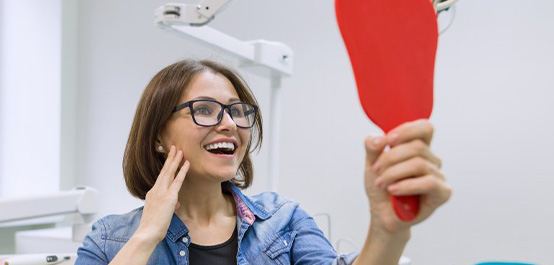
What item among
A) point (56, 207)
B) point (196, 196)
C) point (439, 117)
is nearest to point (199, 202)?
point (196, 196)

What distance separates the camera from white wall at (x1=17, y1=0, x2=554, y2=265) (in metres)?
2.10

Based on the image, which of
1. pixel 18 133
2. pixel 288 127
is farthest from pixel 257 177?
pixel 18 133

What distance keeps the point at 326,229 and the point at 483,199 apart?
0.66m

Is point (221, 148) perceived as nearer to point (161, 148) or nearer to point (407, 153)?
point (161, 148)

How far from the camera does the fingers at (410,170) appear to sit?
55 centimetres

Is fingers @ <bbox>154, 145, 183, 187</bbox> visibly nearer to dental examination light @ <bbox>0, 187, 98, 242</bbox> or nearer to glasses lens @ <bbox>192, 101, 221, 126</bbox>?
glasses lens @ <bbox>192, 101, 221, 126</bbox>

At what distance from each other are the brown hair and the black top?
0.70ft

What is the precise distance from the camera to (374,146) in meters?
0.58

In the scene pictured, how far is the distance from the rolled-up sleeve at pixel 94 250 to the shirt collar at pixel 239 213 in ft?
0.47

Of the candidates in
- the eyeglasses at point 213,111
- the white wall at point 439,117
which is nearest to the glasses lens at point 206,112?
the eyeglasses at point 213,111

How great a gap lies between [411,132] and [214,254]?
747 mm

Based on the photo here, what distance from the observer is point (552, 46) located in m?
2.09

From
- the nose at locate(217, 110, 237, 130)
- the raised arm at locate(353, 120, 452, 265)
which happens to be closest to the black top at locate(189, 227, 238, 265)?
the nose at locate(217, 110, 237, 130)

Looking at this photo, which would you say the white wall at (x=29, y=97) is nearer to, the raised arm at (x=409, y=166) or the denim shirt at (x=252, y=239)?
the denim shirt at (x=252, y=239)
